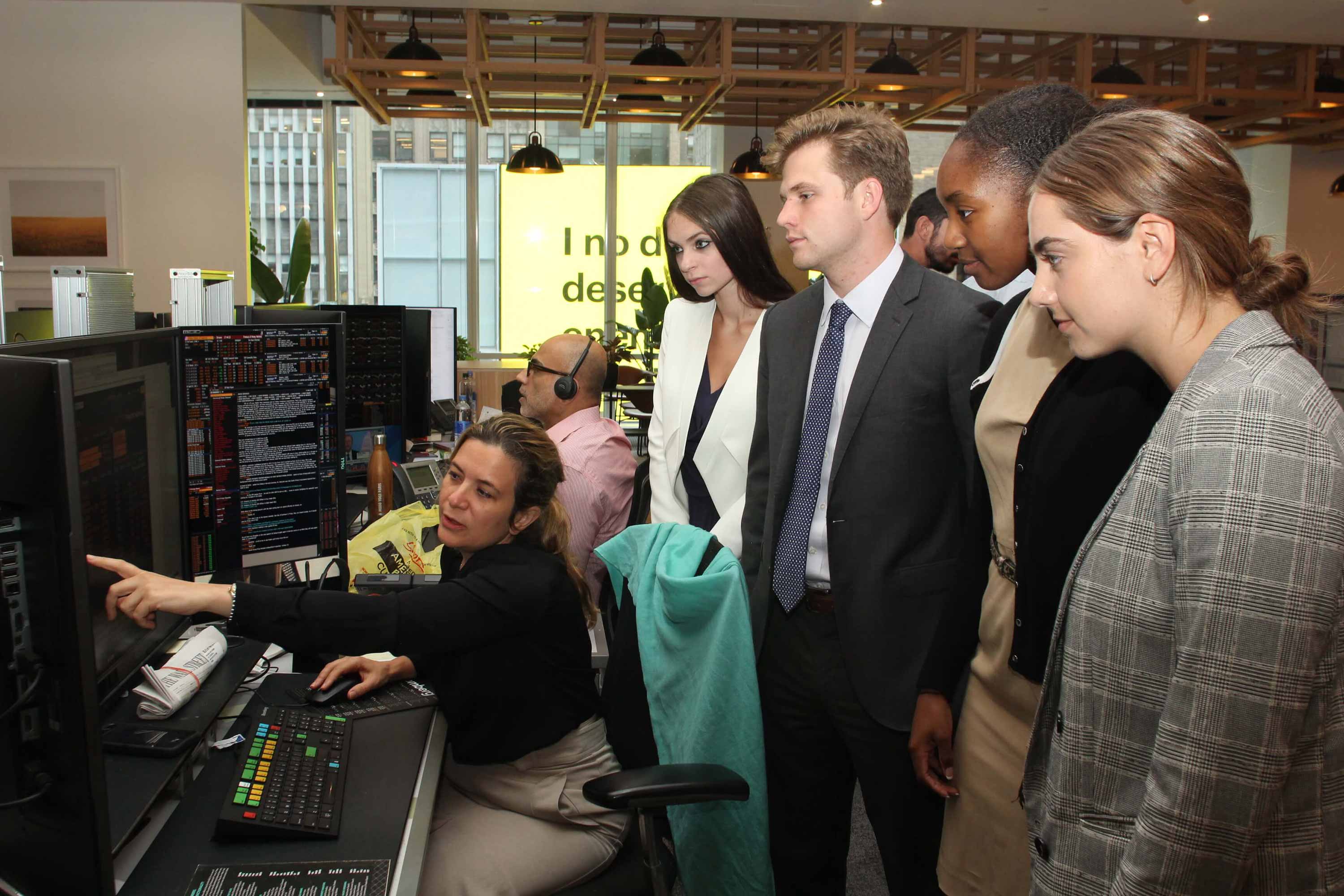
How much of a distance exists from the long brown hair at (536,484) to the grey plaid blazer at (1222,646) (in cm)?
116

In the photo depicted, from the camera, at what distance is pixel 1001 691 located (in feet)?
4.41

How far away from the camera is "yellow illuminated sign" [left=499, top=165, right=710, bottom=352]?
439 inches

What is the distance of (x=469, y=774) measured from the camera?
1.82 meters

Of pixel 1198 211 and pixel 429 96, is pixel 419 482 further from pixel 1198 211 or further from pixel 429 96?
pixel 429 96

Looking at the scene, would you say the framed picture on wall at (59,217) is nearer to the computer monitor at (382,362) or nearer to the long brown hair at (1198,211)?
the computer monitor at (382,362)

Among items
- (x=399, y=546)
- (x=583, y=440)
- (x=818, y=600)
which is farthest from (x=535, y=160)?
(x=818, y=600)

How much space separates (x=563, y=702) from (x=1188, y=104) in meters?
7.74

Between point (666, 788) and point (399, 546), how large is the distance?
1294mm

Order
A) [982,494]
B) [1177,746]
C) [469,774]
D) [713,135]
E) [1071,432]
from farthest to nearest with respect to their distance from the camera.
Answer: [713,135], [469,774], [982,494], [1071,432], [1177,746]

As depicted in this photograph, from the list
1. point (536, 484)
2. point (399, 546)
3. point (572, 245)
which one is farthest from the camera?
point (572, 245)

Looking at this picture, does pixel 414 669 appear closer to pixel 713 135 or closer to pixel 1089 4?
pixel 1089 4

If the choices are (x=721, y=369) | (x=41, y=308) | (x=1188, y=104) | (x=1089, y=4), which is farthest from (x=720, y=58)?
(x=721, y=369)

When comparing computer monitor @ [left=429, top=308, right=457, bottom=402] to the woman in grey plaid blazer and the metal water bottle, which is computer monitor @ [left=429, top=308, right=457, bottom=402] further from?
the woman in grey plaid blazer

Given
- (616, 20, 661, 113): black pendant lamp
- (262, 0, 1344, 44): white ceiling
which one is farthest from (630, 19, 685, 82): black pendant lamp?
(616, 20, 661, 113): black pendant lamp
